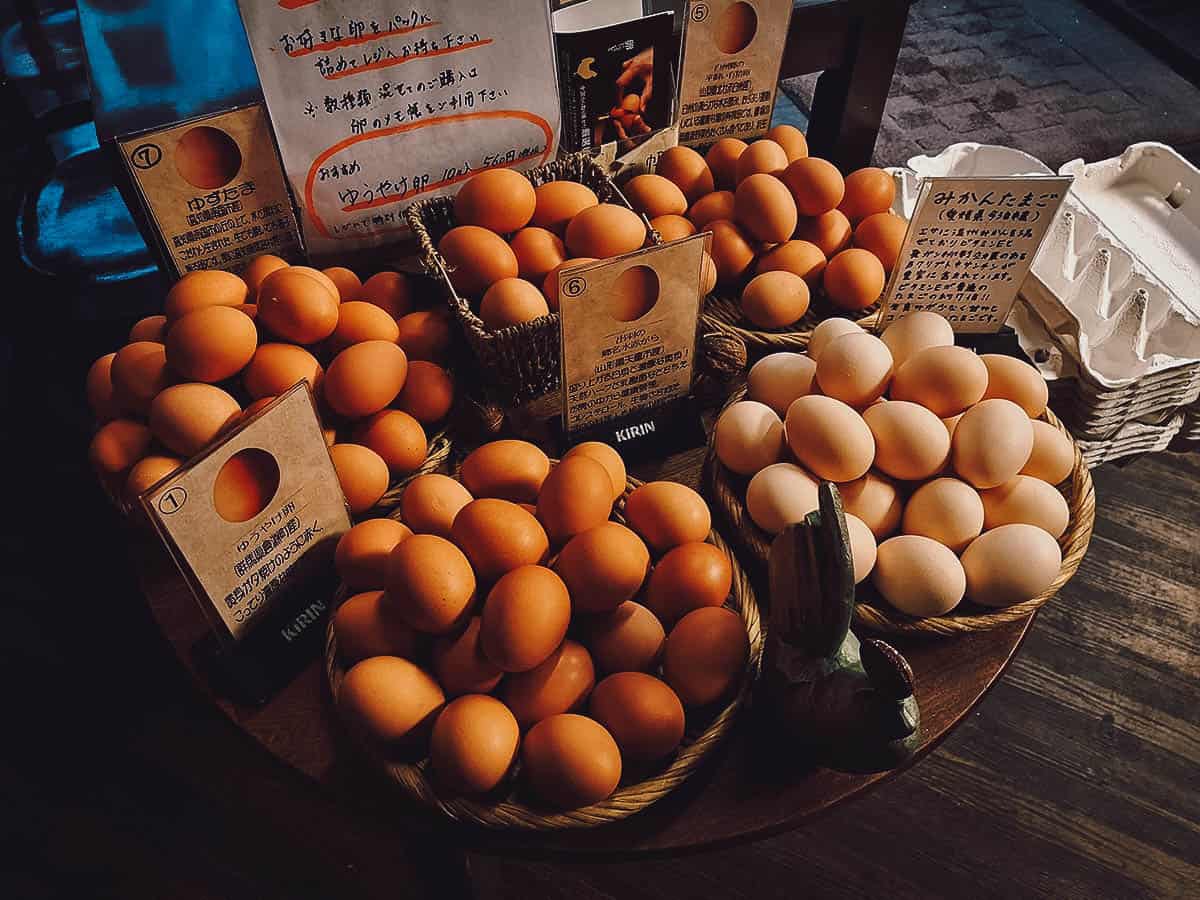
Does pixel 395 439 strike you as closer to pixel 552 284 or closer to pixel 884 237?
pixel 552 284

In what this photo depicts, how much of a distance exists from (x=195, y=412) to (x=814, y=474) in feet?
2.39

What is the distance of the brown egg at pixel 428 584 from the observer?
88 cm

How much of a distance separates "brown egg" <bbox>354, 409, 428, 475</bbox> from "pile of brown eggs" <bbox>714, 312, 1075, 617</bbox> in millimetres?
380

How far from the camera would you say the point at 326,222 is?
1299 millimetres

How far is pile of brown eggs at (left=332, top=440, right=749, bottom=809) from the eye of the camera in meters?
0.85

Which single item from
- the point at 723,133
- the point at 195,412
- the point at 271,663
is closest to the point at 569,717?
the point at 271,663

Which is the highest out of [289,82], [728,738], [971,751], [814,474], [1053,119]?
[289,82]

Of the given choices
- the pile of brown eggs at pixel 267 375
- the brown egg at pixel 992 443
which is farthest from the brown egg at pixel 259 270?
the brown egg at pixel 992 443

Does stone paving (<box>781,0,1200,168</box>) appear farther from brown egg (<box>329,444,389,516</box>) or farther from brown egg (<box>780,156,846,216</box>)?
brown egg (<box>329,444,389,516</box>)

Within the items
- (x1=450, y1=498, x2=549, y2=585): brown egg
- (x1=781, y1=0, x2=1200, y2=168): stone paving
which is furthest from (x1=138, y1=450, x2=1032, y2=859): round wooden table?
(x1=781, y1=0, x2=1200, y2=168): stone paving

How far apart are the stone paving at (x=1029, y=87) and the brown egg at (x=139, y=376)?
2420mm

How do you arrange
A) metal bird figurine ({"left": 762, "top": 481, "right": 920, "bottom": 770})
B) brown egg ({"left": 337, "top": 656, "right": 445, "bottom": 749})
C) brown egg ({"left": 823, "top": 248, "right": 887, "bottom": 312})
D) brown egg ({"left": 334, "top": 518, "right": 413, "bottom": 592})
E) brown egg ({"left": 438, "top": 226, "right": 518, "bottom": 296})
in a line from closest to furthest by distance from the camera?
1. metal bird figurine ({"left": 762, "top": 481, "right": 920, "bottom": 770})
2. brown egg ({"left": 337, "top": 656, "right": 445, "bottom": 749})
3. brown egg ({"left": 334, "top": 518, "right": 413, "bottom": 592})
4. brown egg ({"left": 438, "top": 226, "right": 518, "bottom": 296})
5. brown egg ({"left": 823, "top": 248, "right": 887, "bottom": 312})

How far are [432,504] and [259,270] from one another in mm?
468

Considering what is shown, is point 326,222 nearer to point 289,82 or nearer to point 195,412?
point 289,82
